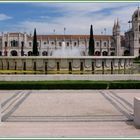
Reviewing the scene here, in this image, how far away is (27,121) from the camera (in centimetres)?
866

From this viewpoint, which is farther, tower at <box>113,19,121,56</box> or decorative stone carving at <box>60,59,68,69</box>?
tower at <box>113,19,121,56</box>

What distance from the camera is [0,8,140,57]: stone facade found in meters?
84.7

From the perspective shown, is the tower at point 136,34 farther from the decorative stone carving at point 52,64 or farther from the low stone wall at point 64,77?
the low stone wall at point 64,77

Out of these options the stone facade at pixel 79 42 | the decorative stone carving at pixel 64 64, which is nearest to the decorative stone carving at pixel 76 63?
the decorative stone carving at pixel 64 64

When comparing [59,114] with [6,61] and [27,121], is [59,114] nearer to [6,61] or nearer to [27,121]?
[27,121]

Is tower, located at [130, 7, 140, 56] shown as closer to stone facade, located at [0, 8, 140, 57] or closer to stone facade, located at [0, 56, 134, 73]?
stone facade, located at [0, 8, 140, 57]

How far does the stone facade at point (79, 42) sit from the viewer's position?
3334 inches

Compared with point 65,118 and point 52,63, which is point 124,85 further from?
point 65,118

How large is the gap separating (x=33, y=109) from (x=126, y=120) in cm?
313

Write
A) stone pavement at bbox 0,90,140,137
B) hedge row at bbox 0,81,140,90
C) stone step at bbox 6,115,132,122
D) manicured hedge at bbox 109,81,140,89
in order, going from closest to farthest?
stone pavement at bbox 0,90,140,137 < stone step at bbox 6,115,132,122 < hedge row at bbox 0,81,140,90 < manicured hedge at bbox 109,81,140,89

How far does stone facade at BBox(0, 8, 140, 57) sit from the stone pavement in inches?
2810

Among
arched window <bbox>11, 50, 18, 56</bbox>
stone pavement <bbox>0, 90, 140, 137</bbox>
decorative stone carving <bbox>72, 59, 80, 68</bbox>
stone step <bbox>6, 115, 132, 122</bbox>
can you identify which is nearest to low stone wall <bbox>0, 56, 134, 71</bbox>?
decorative stone carving <bbox>72, 59, 80, 68</bbox>

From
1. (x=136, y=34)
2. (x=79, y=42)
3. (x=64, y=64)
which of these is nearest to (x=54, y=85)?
(x=64, y=64)

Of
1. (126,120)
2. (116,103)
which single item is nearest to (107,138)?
(126,120)
